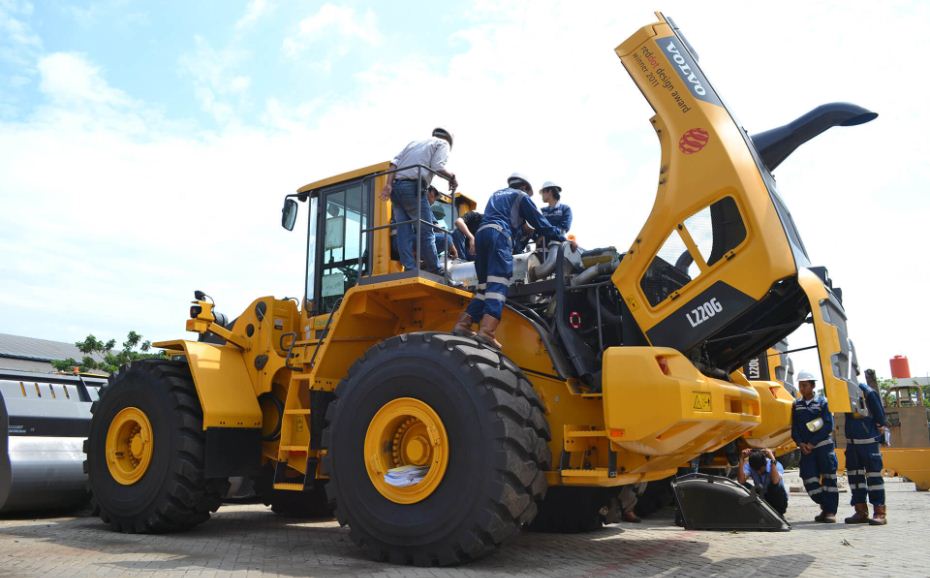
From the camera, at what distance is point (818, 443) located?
9.23 metres

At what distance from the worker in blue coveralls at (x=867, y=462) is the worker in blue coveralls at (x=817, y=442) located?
212mm

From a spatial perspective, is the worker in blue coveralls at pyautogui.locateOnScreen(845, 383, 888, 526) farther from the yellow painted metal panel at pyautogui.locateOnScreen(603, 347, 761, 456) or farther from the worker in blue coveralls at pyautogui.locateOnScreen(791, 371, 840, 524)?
the yellow painted metal panel at pyautogui.locateOnScreen(603, 347, 761, 456)

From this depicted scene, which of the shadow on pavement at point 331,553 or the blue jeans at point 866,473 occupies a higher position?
the blue jeans at point 866,473

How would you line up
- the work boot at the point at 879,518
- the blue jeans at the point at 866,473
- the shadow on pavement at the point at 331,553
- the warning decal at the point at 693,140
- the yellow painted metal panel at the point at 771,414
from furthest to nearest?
the blue jeans at the point at 866,473, the work boot at the point at 879,518, the yellow painted metal panel at the point at 771,414, the warning decal at the point at 693,140, the shadow on pavement at the point at 331,553

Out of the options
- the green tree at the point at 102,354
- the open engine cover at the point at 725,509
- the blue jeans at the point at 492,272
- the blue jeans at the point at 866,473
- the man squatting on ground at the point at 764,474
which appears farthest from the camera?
the green tree at the point at 102,354

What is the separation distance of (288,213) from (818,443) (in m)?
6.92

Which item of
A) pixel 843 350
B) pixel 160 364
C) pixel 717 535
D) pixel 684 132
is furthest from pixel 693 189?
pixel 160 364

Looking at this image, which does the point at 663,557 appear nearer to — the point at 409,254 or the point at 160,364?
the point at 409,254

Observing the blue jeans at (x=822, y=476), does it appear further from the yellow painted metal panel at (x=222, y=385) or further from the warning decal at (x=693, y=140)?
the yellow painted metal panel at (x=222, y=385)

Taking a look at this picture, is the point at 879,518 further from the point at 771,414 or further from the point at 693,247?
the point at 693,247

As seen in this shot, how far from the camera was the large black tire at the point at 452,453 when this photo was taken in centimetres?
505


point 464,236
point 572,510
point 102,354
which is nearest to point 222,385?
point 464,236

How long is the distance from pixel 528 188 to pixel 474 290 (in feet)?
3.58

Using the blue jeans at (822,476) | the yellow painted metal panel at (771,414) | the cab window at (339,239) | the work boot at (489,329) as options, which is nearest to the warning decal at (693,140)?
the work boot at (489,329)
